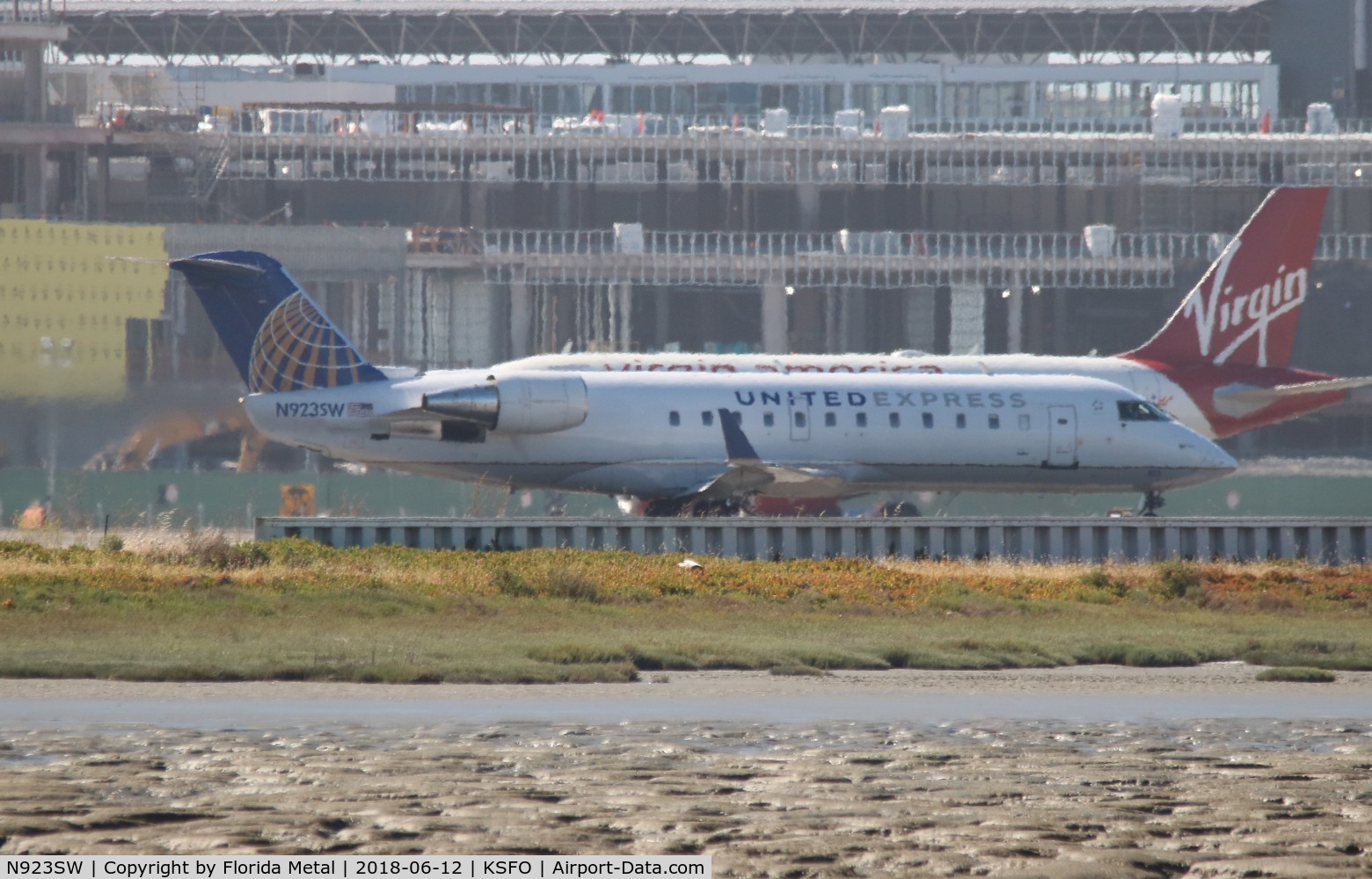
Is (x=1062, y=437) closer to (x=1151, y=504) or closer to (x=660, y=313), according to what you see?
(x=1151, y=504)

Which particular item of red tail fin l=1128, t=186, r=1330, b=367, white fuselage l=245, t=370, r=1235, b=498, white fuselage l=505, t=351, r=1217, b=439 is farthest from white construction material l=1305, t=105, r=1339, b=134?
white fuselage l=245, t=370, r=1235, b=498

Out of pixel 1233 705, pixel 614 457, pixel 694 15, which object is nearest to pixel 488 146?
pixel 694 15

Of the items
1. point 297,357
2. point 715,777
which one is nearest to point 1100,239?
point 297,357

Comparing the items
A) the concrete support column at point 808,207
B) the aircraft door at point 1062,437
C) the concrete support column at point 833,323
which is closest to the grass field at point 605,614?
the aircraft door at point 1062,437

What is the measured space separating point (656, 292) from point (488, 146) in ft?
33.3

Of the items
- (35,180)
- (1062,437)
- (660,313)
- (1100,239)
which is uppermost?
(35,180)

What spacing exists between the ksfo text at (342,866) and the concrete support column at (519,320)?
79.3 m

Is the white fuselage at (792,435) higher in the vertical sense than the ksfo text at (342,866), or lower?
higher

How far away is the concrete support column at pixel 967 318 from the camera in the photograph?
89812mm

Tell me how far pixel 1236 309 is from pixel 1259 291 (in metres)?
1.32

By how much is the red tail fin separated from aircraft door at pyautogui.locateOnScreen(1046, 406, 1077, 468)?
14143 mm

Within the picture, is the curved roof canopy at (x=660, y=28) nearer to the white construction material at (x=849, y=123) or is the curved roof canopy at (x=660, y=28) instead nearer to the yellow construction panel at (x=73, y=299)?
the white construction material at (x=849, y=123)

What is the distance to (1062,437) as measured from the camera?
4244 centimetres

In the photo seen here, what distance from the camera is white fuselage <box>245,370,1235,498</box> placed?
40406 mm
